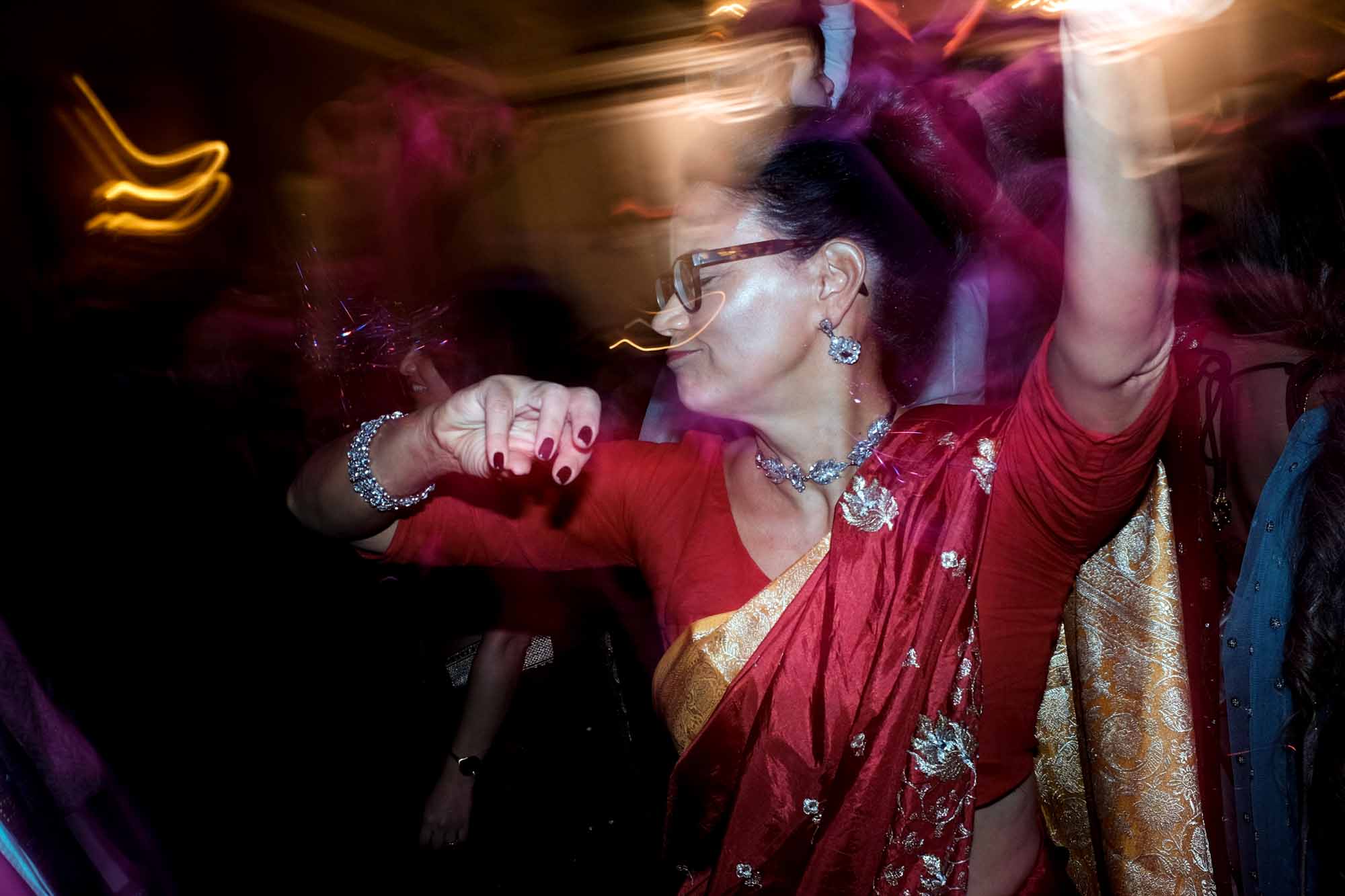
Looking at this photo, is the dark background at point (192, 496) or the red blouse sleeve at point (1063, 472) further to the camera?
the dark background at point (192, 496)

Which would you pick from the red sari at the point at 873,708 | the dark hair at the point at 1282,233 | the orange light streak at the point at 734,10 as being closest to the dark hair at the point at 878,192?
the red sari at the point at 873,708

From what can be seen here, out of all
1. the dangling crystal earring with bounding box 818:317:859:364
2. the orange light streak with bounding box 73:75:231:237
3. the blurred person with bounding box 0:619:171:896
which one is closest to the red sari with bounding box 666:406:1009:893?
the dangling crystal earring with bounding box 818:317:859:364

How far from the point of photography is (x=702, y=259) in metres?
1.26

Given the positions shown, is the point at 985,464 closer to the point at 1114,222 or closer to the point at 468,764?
the point at 1114,222

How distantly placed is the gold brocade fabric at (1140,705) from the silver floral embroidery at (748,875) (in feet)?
2.09

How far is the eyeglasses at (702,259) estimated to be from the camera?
125cm

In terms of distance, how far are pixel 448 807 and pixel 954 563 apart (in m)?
1.91

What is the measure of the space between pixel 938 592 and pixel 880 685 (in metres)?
0.18

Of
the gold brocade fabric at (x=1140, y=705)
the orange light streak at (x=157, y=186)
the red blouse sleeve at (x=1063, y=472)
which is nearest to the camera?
the red blouse sleeve at (x=1063, y=472)

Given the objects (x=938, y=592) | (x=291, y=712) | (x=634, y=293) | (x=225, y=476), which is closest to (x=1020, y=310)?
(x=938, y=592)

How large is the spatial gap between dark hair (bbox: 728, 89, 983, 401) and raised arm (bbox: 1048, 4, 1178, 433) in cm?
46

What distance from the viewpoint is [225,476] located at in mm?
2588

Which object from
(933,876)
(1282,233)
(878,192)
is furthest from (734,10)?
(933,876)

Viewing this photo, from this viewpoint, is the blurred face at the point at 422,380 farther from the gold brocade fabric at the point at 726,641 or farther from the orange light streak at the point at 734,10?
the orange light streak at the point at 734,10
